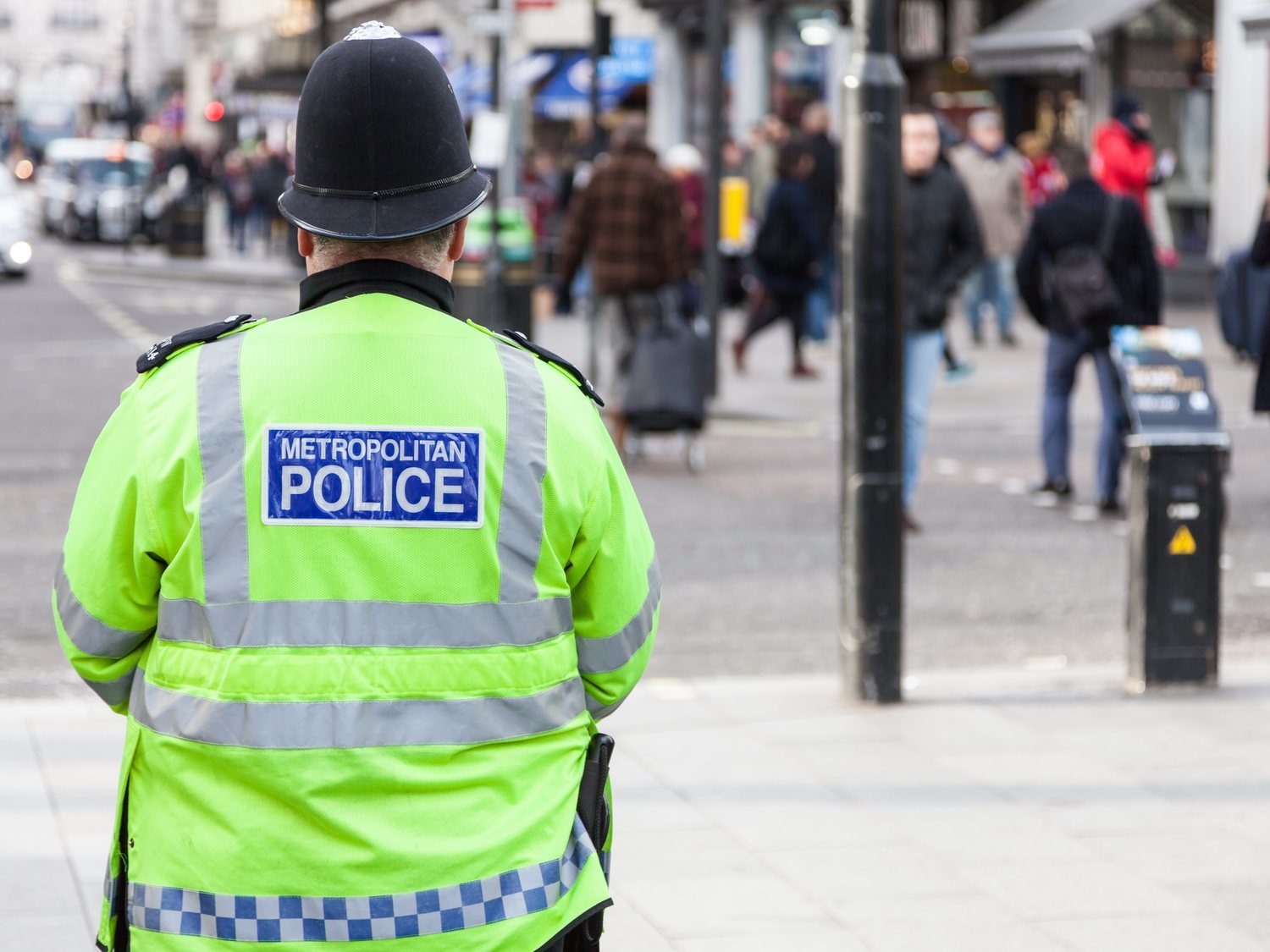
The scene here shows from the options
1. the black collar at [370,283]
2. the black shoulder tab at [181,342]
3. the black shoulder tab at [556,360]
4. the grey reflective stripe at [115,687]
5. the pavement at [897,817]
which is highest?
the black collar at [370,283]

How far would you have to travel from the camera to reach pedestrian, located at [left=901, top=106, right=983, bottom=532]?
9797 mm

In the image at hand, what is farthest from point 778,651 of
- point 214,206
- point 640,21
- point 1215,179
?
point 214,206

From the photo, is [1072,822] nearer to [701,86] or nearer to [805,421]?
[805,421]

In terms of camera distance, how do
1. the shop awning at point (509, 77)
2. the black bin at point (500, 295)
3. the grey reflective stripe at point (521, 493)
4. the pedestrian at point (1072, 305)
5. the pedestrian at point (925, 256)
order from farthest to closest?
the shop awning at point (509, 77)
the black bin at point (500, 295)
the pedestrian at point (1072, 305)
the pedestrian at point (925, 256)
the grey reflective stripe at point (521, 493)

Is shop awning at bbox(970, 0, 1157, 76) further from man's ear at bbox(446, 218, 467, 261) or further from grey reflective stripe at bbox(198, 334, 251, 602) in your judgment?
grey reflective stripe at bbox(198, 334, 251, 602)

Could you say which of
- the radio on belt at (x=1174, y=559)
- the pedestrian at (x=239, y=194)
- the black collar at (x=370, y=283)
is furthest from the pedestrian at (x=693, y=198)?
the black collar at (x=370, y=283)

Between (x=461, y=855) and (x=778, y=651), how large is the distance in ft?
18.0

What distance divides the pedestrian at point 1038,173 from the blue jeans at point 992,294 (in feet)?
5.08

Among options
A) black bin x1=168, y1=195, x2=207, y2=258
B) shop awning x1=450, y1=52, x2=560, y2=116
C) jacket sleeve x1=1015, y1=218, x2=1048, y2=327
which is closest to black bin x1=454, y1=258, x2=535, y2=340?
jacket sleeve x1=1015, y1=218, x2=1048, y2=327

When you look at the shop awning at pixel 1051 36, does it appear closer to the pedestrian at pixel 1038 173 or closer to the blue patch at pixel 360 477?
the pedestrian at pixel 1038 173

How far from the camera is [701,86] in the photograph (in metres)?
32.9

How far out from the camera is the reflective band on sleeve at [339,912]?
229cm

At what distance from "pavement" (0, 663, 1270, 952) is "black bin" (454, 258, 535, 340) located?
939 centimetres

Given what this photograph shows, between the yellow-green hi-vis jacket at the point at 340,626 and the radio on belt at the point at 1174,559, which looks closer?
the yellow-green hi-vis jacket at the point at 340,626
